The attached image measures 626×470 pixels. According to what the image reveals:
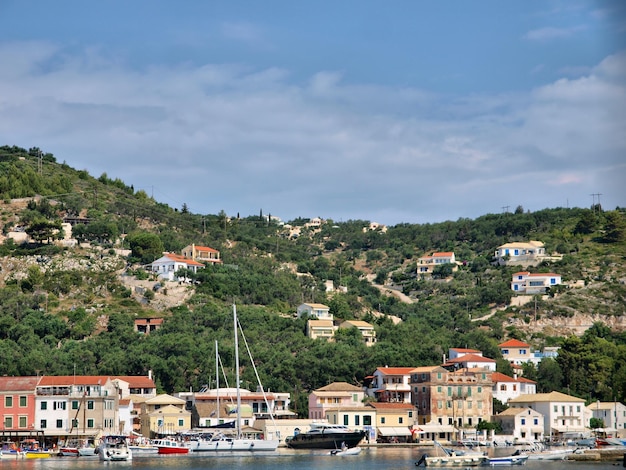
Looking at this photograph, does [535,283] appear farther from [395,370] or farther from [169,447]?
[169,447]

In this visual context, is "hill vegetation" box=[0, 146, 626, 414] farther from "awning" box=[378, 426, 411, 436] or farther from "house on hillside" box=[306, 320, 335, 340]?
"awning" box=[378, 426, 411, 436]

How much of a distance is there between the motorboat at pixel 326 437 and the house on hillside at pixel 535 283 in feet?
251

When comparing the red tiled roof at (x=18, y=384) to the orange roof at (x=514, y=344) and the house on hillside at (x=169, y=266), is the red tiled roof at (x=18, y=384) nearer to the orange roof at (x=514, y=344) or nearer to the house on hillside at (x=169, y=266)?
the house on hillside at (x=169, y=266)

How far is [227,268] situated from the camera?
526 feet

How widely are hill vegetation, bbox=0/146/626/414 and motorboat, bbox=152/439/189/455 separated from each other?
22313 mm

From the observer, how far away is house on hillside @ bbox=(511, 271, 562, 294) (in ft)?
541

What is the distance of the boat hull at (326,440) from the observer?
92062 millimetres

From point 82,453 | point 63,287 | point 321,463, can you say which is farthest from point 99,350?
point 321,463

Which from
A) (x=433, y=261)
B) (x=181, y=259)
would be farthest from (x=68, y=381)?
(x=433, y=261)

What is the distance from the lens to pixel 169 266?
150750 millimetres

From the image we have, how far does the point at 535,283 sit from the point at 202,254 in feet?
163

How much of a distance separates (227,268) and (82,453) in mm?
73490

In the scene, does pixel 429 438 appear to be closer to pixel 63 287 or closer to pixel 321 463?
pixel 321 463

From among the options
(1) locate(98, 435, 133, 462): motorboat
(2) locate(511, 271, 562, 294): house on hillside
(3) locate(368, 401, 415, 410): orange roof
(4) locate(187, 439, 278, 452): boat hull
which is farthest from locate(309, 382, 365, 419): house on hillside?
(2) locate(511, 271, 562, 294): house on hillside
